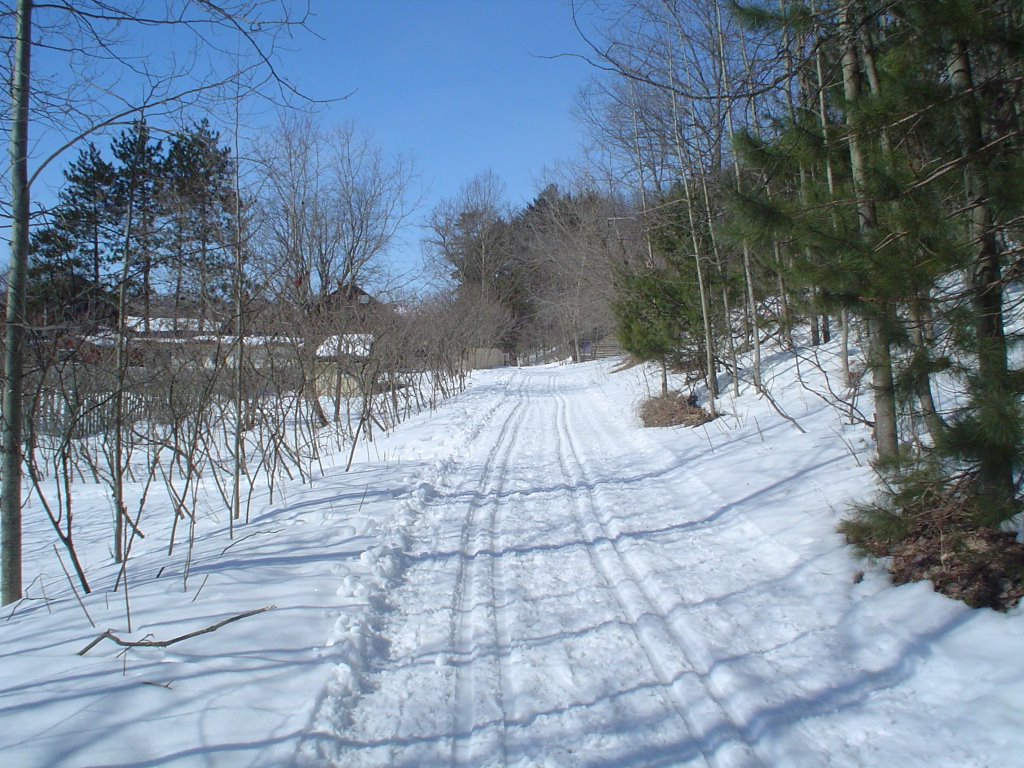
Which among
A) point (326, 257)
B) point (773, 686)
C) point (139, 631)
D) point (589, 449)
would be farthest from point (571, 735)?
point (326, 257)

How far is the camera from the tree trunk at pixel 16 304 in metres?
4.44

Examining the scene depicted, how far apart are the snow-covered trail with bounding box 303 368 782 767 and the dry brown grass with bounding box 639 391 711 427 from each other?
4578 mm

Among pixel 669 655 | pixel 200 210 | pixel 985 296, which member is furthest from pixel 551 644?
pixel 200 210

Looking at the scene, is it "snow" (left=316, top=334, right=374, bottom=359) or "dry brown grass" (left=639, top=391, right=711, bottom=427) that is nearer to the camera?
"dry brown grass" (left=639, top=391, right=711, bottom=427)

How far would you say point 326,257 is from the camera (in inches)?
742

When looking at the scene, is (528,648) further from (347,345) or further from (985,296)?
(347,345)

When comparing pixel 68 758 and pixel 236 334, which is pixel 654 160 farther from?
pixel 68 758

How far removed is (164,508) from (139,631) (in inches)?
309

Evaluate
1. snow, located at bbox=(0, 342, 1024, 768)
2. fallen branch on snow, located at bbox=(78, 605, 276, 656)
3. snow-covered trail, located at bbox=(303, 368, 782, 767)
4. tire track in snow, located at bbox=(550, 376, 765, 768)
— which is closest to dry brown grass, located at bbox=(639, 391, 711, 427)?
snow-covered trail, located at bbox=(303, 368, 782, 767)

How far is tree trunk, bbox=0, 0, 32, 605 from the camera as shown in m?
4.44

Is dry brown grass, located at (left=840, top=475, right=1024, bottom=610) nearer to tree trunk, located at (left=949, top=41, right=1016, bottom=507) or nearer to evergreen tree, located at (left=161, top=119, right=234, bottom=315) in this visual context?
tree trunk, located at (left=949, top=41, right=1016, bottom=507)

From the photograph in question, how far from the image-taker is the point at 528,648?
370 cm

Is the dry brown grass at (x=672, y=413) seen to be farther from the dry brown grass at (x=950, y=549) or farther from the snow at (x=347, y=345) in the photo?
the dry brown grass at (x=950, y=549)

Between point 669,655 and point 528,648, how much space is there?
80cm
